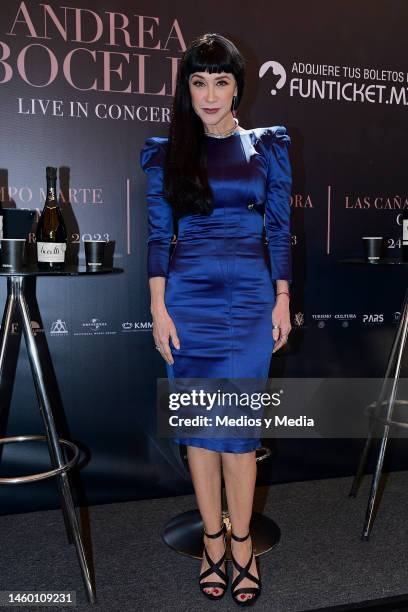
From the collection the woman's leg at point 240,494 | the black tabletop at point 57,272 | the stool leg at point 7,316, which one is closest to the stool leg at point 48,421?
the stool leg at point 7,316

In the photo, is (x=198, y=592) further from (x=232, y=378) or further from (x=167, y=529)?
(x=232, y=378)

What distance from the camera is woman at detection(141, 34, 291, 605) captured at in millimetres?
1889

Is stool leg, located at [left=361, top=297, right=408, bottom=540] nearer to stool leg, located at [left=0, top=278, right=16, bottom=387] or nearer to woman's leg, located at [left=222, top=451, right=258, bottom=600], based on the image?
woman's leg, located at [left=222, top=451, right=258, bottom=600]

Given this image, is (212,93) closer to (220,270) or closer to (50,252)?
(220,270)

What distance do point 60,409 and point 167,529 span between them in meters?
0.65

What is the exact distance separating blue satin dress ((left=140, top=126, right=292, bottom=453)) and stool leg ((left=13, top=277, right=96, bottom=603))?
0.41 metres

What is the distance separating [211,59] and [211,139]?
0.24 meters

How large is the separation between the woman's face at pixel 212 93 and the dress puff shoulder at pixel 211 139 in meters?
0.09

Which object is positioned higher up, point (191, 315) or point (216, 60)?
point (216, 60)

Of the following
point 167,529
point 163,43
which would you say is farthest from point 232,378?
point 163,43

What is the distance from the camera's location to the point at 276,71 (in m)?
2.75

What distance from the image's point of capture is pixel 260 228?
1983 mm

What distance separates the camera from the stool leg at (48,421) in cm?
193

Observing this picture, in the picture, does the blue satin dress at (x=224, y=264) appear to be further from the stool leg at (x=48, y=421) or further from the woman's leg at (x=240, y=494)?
the stool leg at (x=48, y=421)
